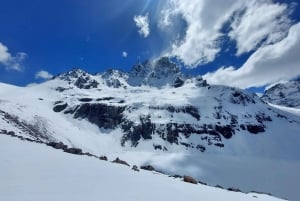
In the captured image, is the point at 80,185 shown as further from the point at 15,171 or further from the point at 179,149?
the point at 179,149

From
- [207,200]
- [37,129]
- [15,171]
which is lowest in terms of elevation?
[207,200]

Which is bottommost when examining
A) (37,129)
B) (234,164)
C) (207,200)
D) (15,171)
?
(207,200)

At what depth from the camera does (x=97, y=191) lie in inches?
317

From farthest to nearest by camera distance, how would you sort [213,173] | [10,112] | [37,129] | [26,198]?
[10,112], [37,129], [213,173], [26,198]

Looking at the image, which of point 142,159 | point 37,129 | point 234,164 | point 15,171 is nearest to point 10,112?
point 37,129

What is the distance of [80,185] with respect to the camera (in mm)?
8398

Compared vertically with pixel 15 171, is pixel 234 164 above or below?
above

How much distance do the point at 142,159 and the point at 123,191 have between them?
15163cm

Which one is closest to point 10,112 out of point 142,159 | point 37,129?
point 37,129

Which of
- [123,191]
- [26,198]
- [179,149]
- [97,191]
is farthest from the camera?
[179,149]

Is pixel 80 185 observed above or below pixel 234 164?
below

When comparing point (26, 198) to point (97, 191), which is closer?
point (26, 198)

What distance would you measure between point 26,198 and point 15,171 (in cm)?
277

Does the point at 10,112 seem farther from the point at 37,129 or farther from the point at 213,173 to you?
the point at 213,173
